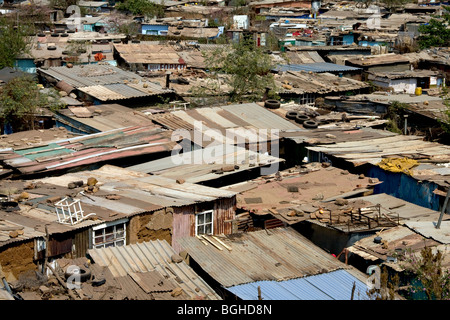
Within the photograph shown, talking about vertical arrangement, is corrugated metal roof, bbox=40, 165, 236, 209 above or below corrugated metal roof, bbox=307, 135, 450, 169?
below

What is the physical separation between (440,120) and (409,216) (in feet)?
30.0

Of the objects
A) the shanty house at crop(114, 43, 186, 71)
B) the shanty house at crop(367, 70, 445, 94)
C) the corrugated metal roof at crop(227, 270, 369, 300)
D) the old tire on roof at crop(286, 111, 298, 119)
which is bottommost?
the corrugated metal roof at crop(227, 270, 369, 300)

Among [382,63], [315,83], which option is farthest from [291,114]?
[382,63]

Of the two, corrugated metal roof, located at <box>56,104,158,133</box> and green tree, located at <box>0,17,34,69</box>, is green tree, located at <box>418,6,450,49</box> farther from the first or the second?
corrugated metal roof, located at <box>56,104,158,133</box>

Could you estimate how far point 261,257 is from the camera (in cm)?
1292

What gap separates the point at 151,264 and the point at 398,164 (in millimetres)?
8870

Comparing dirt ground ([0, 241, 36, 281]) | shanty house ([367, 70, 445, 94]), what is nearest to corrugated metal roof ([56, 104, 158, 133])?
dirt ground ([0, 241, 36, 281])

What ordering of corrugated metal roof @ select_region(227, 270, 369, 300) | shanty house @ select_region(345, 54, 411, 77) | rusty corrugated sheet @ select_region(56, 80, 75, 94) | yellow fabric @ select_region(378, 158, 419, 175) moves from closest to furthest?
corrugated metal roof @ select_region(227, 270, 369, 300) → yellow fabric @ select_region(378, 158, 419, 175) → rusty corrugated sheet @ select_region(56, 80, 75, 94) → shanty house @ select_region(345, 54, 411, 77)

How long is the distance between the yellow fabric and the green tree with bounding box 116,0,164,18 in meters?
43.7

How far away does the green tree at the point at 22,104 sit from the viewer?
73.1 ft

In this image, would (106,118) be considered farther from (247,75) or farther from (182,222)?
(182,222)

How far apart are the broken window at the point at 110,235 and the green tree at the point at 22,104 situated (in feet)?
36.0

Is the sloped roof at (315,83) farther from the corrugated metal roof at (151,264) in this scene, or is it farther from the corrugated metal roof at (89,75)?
the corrugated metal roof at (151,264)

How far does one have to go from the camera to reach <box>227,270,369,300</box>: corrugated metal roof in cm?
1135
